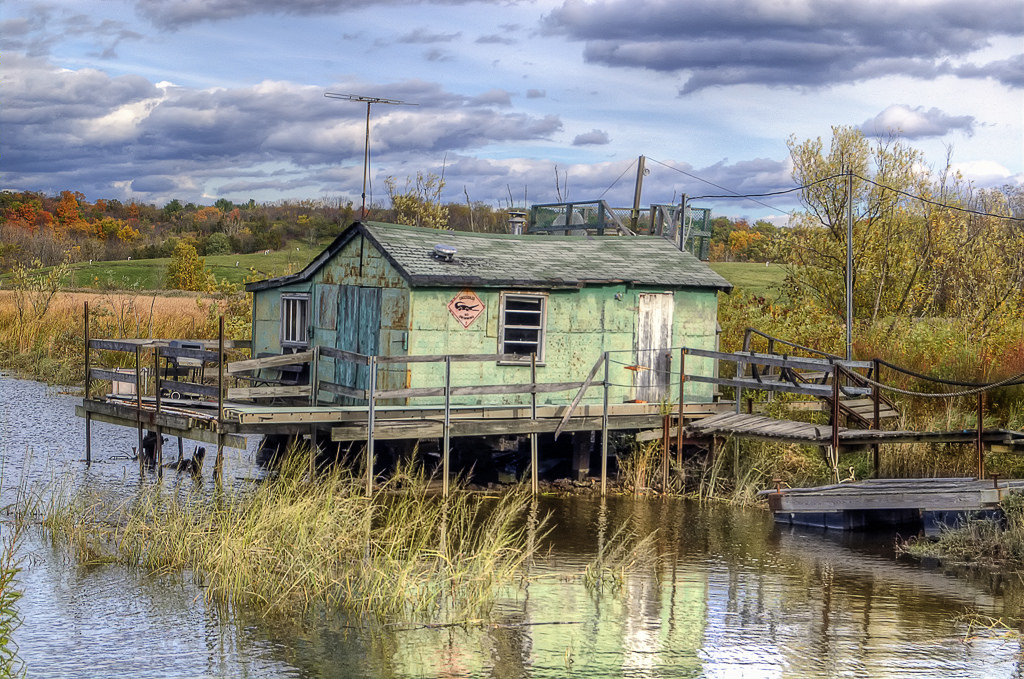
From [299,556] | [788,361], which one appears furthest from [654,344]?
[299,556]

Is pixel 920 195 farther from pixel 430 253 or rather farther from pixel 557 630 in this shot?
pixel 557 630

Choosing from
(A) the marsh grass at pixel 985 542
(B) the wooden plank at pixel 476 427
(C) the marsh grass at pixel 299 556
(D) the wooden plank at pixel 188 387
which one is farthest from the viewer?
(D) the wooden plank at pixel 188 387

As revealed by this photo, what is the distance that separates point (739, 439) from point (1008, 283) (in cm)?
1267

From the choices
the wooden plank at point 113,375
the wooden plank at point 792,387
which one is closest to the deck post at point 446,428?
the wooden plank at point 792,387

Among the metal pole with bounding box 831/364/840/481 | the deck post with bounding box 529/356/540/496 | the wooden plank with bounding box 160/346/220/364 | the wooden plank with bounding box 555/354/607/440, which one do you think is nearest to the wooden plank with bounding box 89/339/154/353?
the wooden plank with bounding box 160/346/220/364

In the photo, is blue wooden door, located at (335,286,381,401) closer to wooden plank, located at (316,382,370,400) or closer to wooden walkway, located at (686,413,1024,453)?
wooden plank, located at (316,382,370,400)

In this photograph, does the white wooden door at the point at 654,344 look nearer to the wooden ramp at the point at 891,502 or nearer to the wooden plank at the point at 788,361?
the wooden plank at the point at 788,361

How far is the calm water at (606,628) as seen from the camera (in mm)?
11219

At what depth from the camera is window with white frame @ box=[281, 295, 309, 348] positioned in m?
23.0

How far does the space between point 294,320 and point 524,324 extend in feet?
16.2

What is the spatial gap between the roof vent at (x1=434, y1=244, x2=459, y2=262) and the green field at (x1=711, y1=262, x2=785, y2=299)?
3802cm

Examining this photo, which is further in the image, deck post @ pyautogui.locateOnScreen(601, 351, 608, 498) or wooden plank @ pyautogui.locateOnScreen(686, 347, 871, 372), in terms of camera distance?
deck post @ pyautogui.locateOnScreen(601, 351, 608, 498)

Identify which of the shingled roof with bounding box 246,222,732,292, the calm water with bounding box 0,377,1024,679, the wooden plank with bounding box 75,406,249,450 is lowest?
the calm water with bounding box 0,377,1024,679

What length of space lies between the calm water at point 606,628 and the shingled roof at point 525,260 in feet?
19.2
